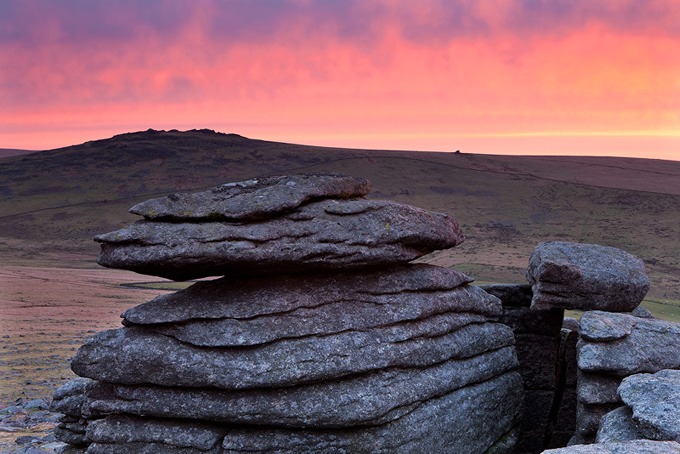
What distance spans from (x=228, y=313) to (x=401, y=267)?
5.19m

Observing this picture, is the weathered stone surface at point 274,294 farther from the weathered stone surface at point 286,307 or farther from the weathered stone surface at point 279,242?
the weathered stone surface at point 279,242

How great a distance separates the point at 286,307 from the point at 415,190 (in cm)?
11161

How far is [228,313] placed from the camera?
19.0 m

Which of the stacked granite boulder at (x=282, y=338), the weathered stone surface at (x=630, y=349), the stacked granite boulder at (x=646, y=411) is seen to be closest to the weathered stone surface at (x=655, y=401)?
the stacked granite boulder at (x=646, y=411)

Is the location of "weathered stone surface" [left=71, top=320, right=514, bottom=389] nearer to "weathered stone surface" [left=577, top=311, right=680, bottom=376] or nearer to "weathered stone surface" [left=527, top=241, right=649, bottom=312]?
"weathered stone surface" [left=577, top=311, right=680, bottom=376]

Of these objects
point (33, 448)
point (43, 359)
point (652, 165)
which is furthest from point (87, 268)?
point (652, 165)

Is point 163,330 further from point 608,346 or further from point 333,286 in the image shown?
point 608,346

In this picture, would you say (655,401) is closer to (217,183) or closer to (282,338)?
(282,338)

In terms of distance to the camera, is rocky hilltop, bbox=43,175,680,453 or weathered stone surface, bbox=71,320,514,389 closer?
weathered stone surface, bbox=71,320,514,389

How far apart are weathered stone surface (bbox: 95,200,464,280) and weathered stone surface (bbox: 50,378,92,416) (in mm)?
4869

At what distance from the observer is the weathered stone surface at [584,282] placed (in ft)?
72.9

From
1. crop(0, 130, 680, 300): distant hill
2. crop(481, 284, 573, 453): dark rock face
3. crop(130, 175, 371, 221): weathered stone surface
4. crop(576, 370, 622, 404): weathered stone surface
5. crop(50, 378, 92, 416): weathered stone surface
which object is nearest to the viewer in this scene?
crop(130, 175, 371, 221): weathered stone surface

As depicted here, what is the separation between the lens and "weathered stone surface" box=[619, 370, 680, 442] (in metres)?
15.7

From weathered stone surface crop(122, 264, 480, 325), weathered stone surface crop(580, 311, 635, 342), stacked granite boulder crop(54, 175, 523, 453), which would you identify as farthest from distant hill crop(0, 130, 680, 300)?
stacked granite boulder crop(54, 175, 523, 453)
